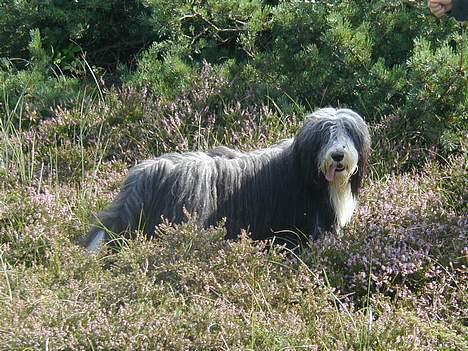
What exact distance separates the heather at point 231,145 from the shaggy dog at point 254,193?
170 millimetres

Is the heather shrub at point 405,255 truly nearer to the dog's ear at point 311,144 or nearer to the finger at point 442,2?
the dog's ear at point 311,144

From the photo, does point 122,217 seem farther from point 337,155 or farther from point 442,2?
point 442,2

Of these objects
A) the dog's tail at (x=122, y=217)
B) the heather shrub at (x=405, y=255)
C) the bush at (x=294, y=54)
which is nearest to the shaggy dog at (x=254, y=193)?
the dog's tail at (x=122, y=217)

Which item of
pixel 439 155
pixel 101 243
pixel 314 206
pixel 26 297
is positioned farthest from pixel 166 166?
pixel 439 155

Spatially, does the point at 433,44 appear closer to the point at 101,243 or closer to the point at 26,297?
the point at 101,243

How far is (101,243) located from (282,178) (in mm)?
1179

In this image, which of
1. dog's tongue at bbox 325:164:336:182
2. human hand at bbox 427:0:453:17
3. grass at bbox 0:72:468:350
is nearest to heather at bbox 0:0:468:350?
grass at bbox 0:72:468:350

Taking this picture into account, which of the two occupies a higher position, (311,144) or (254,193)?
(311,144)

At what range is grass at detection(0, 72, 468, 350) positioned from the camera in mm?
3787

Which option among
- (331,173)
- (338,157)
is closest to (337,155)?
(338,157)

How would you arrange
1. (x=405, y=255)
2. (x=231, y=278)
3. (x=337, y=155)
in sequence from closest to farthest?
(x=231, y=278) < (x=405, y=255) < (x=337, y=155)

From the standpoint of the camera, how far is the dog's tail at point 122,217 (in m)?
5.20

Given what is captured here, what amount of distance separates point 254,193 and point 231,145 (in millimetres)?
1271

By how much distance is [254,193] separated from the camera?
5.30 meters
